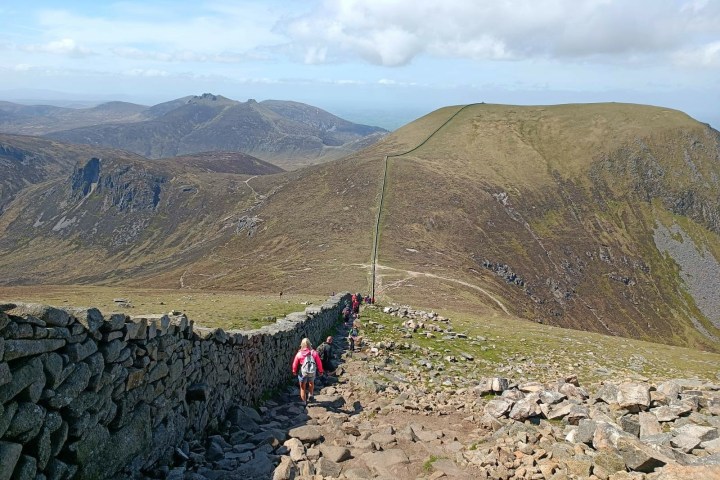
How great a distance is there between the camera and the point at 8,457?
6.75 metres

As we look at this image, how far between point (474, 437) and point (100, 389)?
974 centimetres

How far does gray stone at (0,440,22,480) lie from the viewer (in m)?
6.67

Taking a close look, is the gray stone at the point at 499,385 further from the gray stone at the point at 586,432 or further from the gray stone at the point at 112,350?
the gray stone at the point at 112,350

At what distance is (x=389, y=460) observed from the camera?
1213cm

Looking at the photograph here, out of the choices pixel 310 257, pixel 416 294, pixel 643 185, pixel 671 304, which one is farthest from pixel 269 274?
pixel 643 185

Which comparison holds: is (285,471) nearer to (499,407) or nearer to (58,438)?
(58,438)

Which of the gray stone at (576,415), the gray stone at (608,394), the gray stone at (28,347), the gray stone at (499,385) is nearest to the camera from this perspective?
the gray stone at (28,347)

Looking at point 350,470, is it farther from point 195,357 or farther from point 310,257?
point 310,257

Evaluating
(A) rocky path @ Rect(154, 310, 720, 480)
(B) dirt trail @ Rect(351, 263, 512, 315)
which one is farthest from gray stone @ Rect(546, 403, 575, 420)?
(B) dirt trail @ Rect(351, 263, 512, 315)

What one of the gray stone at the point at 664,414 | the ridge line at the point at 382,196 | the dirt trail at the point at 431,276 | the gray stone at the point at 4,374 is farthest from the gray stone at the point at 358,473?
the dirt trail at the point at 431,276

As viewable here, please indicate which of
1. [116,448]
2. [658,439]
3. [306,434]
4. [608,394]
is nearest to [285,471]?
[306,434]

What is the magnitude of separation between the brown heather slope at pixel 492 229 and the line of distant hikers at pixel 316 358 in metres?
26.7

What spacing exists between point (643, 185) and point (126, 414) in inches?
6576

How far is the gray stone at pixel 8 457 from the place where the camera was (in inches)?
263
